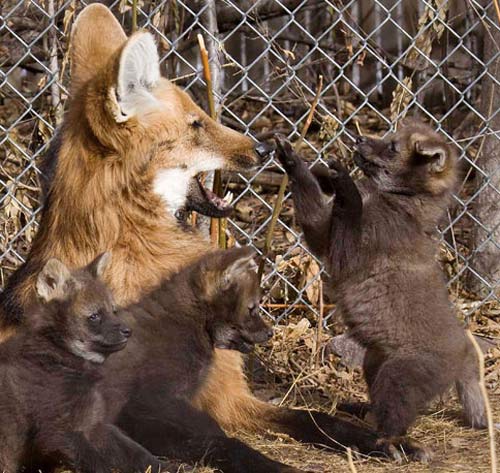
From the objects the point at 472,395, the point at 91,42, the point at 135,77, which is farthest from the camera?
the point at 472,395

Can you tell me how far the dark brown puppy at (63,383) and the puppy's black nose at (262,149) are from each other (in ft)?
3.77

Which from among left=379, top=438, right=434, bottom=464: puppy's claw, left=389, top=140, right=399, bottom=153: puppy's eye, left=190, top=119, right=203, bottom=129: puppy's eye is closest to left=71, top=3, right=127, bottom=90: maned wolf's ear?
left=190, top=119, right=203, bottom=129: puppy's eye

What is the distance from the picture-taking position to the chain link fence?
23.5ft

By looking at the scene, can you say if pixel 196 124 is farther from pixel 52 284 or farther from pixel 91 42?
pixel 52 284

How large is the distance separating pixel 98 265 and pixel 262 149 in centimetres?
111

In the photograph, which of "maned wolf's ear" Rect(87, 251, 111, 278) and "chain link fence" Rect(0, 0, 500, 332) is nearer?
"maned wolf's ear" Rect(87, 251, 111, 278)

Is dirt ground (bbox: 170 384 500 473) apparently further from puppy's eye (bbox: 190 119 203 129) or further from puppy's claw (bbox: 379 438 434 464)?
puppy's eye (bbox: 190 119 203 129)

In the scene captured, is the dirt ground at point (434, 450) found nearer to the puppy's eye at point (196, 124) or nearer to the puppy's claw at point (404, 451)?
the puppy's claw at point (404, 451)

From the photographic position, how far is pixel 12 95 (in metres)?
9.23

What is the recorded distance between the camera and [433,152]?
5.83 metres

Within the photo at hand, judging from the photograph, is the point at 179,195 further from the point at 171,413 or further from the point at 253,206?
the point at 253,206

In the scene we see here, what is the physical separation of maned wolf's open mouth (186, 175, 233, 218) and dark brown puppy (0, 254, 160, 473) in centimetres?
82

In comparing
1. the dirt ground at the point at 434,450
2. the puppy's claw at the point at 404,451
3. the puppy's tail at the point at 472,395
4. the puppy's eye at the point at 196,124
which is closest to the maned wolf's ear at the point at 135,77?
the puppy's eye at the point at 196,124

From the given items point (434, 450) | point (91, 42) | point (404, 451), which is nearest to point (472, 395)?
point (434, 450)
